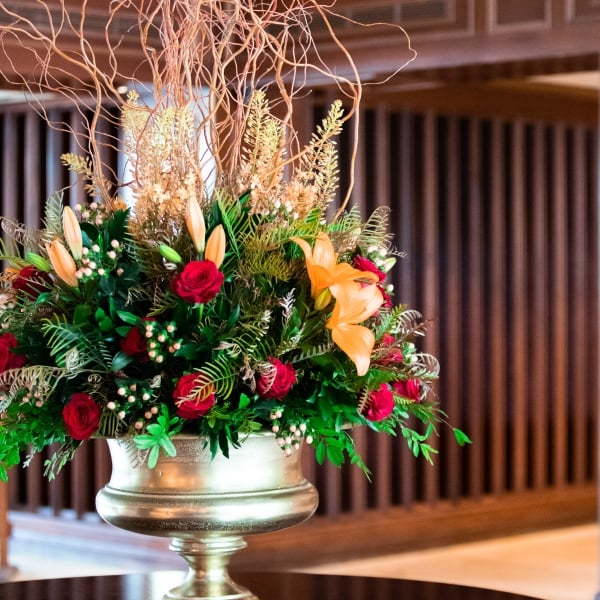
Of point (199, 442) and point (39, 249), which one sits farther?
point (39, 249)

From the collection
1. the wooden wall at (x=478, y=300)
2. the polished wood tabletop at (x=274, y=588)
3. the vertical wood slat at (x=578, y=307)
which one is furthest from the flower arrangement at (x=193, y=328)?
the vertical wood slat at (x=578, y=307)

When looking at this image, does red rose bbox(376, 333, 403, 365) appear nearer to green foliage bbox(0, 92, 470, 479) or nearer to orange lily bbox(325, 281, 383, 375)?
green foliage bbox(0, 92, 470, 479)

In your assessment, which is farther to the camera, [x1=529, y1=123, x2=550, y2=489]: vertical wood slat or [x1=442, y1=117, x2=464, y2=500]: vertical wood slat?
[x1=529, y1=123, x2=550, y2=489]: vertical wood slat

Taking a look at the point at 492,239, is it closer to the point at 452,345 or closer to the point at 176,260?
the point at 452,345

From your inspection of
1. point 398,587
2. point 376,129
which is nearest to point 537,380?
point 376,129

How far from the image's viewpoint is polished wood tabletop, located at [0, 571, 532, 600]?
6.95 ft

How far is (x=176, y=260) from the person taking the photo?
1801mm

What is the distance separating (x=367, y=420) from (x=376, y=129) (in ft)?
17.2

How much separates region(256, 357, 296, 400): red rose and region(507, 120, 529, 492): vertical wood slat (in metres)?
6.07

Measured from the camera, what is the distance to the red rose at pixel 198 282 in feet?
5.75

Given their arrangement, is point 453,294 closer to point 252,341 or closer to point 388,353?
point 388,353

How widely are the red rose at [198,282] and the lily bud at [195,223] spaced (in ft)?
0.18

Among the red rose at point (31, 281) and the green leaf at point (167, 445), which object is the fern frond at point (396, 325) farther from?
the red rose at point (31, 281)

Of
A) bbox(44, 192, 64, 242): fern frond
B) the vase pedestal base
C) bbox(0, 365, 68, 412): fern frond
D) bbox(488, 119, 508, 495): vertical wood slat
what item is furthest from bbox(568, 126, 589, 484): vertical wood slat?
bbox(0, 365, 68, 412): fern frond
